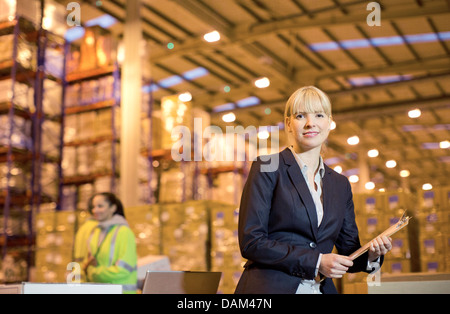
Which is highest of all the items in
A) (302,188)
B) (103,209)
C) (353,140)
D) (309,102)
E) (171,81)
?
(171,81)

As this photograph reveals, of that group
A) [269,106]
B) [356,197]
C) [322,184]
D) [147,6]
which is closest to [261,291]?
[322,184]

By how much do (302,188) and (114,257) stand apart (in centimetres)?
311

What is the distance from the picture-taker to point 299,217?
1757 mm

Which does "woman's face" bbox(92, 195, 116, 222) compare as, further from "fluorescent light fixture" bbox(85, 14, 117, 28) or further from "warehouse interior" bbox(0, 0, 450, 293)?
"fluorescent light fixture" bbox(85, 14, 117, 28)

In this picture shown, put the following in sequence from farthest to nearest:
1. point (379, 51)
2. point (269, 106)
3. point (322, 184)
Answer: point (269, 106) → point (379, 51) → point (322, 184)

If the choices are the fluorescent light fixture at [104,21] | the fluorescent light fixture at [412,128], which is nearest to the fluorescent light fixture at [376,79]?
the fluorescent light fixture at [412,128]

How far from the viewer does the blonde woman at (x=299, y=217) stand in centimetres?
167

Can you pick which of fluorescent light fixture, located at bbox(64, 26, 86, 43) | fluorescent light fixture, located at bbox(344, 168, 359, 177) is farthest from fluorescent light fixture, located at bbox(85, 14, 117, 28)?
fluorescent light fixture, located at bbox(344, 168, 359, 177)

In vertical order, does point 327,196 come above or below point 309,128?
below

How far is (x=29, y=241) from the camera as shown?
8.43 meters

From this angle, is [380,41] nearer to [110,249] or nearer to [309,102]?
[110,249]

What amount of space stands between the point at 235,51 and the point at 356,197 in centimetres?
776

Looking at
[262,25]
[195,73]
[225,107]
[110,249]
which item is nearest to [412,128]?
[225,107]

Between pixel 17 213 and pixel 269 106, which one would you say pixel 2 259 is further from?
pixel 269 106
